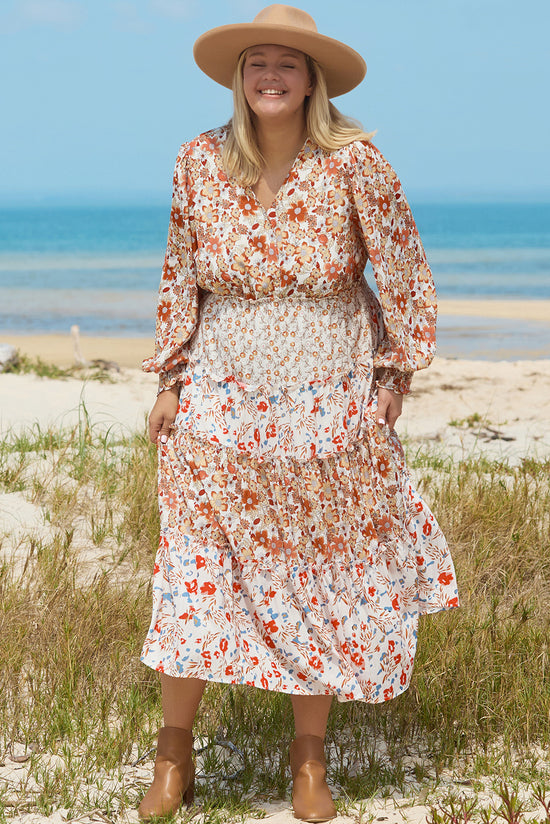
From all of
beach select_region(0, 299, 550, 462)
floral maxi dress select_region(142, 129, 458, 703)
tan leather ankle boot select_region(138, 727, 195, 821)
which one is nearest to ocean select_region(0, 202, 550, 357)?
beach select_region(0, 299, 550, 462)

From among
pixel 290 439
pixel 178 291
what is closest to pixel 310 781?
pixel 290 439

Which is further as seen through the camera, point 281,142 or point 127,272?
point 127,272

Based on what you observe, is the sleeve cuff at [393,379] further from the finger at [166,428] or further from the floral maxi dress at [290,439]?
the finger at [166,428]

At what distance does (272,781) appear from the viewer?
298cm

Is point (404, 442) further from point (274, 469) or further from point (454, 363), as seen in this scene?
point (454, 363)

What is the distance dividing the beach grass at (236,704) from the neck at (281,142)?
1622mm

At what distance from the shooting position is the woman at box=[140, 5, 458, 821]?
280 cm

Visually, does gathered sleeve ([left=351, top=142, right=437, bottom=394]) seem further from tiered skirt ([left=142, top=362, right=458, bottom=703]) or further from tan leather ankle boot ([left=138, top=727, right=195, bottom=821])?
tan leather ankle boot ([left=138, top=727, right=195, bottom=821])

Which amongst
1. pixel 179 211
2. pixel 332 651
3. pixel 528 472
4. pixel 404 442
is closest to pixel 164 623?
pixel 332 651

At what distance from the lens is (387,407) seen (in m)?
2.94

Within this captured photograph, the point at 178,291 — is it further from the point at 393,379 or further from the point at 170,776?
the point at 170,776

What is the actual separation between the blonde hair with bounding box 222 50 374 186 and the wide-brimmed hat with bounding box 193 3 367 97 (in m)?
0.05

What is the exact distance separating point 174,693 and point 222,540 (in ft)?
1.45

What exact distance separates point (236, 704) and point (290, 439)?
3.08 ft
